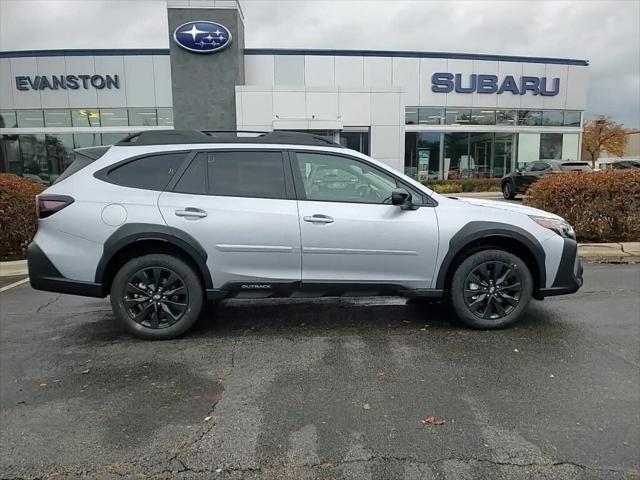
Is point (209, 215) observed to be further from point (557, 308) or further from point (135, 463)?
point (557, 308)

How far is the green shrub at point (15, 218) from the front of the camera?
8172 millimetres

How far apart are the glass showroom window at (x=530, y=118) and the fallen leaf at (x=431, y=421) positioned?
2724 cm

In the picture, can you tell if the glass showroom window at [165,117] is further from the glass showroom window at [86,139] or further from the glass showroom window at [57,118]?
the glass showroom window at [57,118]

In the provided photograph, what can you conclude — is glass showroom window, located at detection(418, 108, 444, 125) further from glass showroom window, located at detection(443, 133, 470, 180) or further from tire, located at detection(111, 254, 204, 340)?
tire, located at detection(111, 254, 204, 340)

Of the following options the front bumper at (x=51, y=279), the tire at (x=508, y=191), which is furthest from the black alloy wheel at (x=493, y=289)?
the tire at (x=508, y=191)

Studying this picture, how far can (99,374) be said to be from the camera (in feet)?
12.5

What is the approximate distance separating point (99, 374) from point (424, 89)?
24.4 meters

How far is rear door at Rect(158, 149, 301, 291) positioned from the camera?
4.31 meters

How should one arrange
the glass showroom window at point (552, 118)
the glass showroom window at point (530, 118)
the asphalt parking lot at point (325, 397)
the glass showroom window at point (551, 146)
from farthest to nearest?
the glass showroom window at point (551, 146), the glass showroom window at point (552, 118), the glass showroom window at point (530, 118), the asphalt parking lot at point (325, 397)

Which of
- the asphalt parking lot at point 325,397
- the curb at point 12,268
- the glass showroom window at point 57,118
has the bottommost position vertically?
the asphalt parking lot at point 325,397

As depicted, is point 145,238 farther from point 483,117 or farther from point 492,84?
point 492,84

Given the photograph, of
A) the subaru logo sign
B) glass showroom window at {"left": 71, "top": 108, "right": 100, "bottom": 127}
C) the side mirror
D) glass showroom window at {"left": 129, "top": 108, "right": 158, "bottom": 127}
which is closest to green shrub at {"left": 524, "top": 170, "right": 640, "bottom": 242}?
the side mirror

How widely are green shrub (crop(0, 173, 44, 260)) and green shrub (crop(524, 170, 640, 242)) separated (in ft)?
30.6

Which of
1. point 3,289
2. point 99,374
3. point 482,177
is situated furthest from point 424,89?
point 99,374
